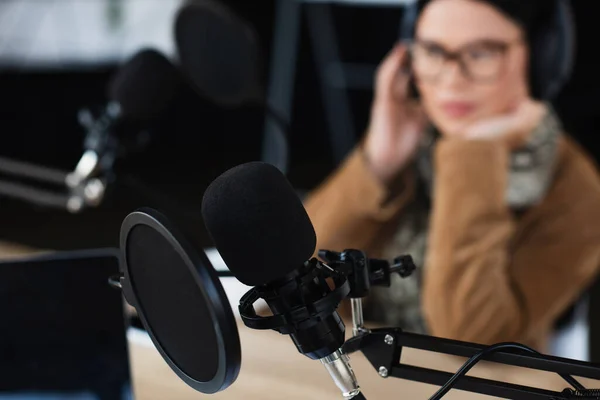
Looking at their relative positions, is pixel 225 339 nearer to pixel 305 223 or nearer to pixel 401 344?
pixel 305 223

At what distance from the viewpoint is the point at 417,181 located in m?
1.52

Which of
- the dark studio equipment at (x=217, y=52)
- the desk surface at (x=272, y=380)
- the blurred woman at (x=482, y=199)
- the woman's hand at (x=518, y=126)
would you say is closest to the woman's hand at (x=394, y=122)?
the blurred woman at (x=482, y=199)

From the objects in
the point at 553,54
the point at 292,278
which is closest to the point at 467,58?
the point at 553,54

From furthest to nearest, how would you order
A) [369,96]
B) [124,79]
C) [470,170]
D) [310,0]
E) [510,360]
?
[310,0]
[369,96]
[470,170]
[124,79]
[510,360]

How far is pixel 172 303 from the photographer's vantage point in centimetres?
46

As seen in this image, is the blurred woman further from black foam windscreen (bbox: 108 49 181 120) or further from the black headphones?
black foam windscreen (bbox: 108 49 181 120)

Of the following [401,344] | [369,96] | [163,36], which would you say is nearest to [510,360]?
[401,344]

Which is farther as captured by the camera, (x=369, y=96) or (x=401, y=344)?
(x=369, y=96)

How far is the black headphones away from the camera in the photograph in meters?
1.36

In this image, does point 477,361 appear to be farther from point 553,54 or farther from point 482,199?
point 553,54

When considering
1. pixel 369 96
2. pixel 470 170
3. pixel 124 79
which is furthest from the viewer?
pixel 369 96

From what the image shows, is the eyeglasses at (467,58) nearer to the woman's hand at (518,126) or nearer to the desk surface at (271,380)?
the woman's hand at (518,126)

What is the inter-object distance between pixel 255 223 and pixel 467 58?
1.08 m

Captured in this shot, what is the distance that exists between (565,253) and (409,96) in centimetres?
43
